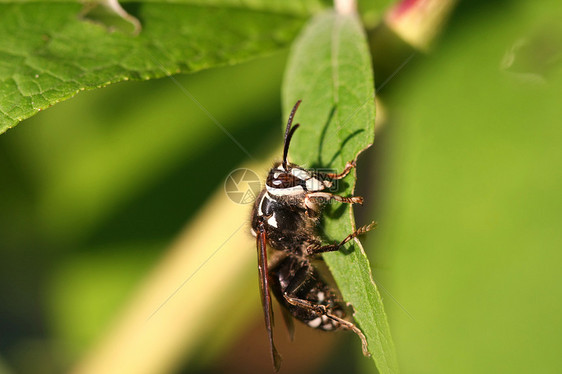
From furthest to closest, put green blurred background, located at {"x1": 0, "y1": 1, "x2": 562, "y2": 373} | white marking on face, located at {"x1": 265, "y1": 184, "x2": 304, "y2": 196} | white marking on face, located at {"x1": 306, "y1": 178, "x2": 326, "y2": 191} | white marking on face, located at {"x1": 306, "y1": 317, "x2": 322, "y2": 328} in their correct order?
1. white marking on face, located at {"x1": 306, "y1": 317, "x2": 322, "y2": 328}
2. white marking on face, located at {"x1": 265, "y1": 184, "x2": 304, "y2": 196}
3. white marking on face, located at {"x1": 306, "y1": 178, "x2": 326, "y2": 191}
4. green blurred background, located at {"x1": 0, "y1": 1, "x2": 562, "y2": 373}

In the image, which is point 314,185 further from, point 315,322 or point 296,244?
point 315,322

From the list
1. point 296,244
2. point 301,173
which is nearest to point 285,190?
point 301,173

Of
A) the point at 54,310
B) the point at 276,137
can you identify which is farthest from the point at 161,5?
the point at 54,310

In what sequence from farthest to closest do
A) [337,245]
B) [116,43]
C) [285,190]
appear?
[285,190] → [116,43] → [337,245]

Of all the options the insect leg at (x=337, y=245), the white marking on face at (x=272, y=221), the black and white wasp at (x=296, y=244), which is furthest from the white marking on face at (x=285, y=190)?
the insect leg at (x=337, y=245)
